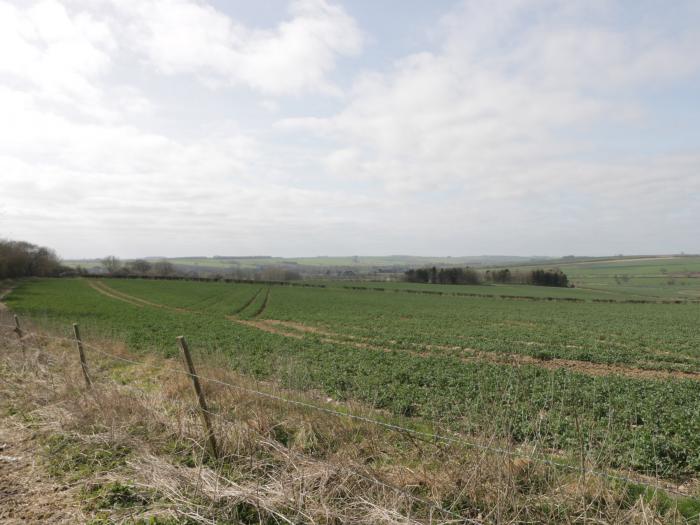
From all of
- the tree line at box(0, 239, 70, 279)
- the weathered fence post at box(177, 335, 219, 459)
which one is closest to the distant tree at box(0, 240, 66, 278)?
the tree line at box(0, 239, 70, 279)

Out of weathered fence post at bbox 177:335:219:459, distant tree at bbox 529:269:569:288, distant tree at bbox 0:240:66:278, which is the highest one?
distant tree at bbox 0:240:66:278

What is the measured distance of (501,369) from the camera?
46.5 ft

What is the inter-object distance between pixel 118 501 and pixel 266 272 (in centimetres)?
11430

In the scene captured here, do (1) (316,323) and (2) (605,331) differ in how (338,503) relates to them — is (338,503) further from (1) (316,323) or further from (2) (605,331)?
(2) (605,331)

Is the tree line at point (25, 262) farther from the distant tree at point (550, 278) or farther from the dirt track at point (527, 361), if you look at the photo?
the distant tree at point (550, 278)

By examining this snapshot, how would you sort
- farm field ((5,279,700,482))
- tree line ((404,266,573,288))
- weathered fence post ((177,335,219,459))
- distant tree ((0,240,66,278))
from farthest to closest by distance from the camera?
tree line ((404,266,573,288)) → distant tree ((0,240,66,278)) → farm field ((5,279,700,482)) → weathered fence post ((177,335,219,459))

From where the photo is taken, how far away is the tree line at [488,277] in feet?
343

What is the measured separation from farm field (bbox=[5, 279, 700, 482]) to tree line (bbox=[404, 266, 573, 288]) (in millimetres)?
69077

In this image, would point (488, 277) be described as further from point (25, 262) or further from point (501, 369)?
point (25, 262)

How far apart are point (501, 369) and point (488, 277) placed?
103872mm

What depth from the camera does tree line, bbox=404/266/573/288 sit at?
4112 inches

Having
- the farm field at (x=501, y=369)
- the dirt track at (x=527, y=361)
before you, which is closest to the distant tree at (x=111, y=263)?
the farm field at (x=501, y=369)

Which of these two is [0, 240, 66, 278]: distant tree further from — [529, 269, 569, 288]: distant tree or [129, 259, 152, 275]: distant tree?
[529, 269, 569, 288]: distant tree

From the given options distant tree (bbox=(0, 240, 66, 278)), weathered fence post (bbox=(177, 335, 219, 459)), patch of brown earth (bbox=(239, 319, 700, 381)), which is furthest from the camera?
distant tree (bbox=(0, 240, 66, 278))
